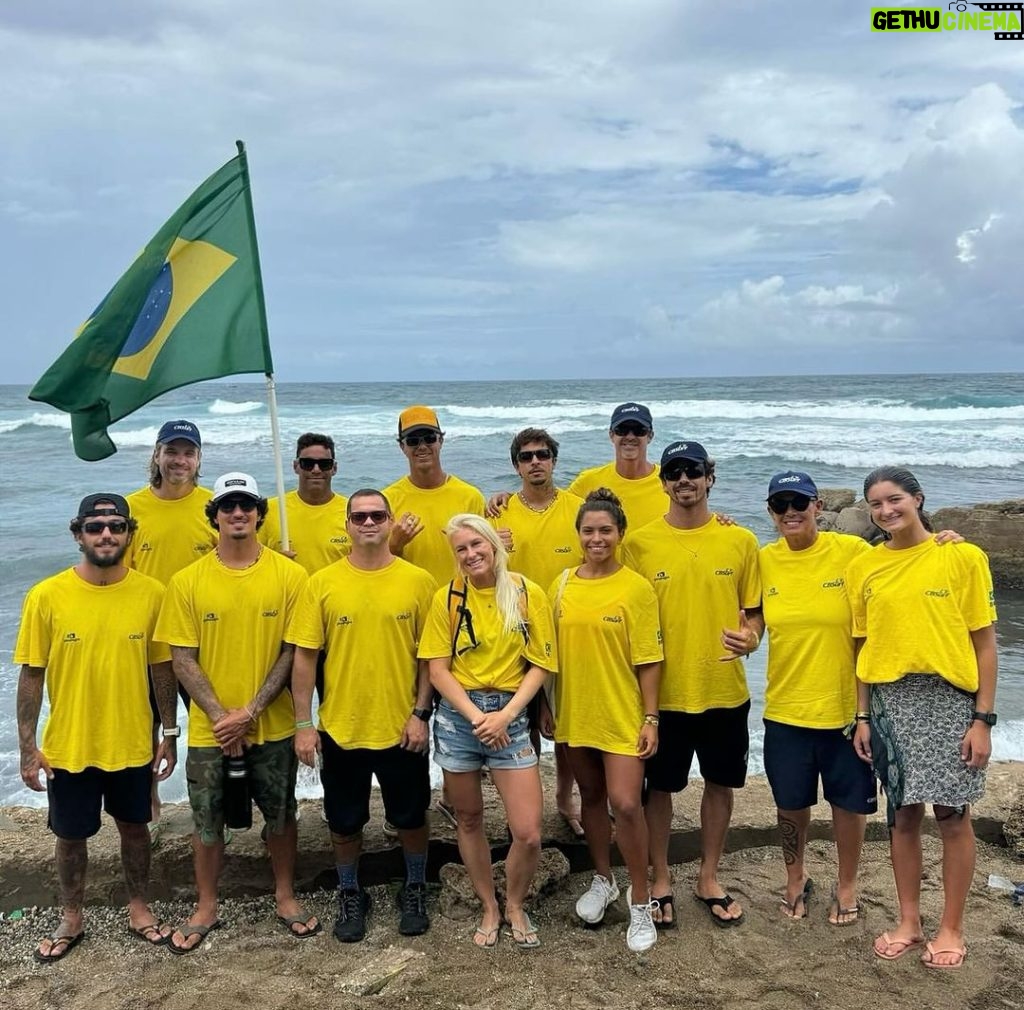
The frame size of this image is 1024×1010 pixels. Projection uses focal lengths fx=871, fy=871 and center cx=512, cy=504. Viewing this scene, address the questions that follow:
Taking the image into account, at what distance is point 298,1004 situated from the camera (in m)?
3.74

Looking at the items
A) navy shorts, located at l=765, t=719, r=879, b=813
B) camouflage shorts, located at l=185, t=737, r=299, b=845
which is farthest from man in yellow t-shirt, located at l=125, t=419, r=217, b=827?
Result: navy shorts, located at l=765, t=719, r=879, b=813

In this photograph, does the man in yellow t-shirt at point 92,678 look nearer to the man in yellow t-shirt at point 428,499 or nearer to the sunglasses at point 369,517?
the sunglasses at point 369,517

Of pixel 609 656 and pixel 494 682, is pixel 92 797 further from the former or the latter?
pixel 609 656

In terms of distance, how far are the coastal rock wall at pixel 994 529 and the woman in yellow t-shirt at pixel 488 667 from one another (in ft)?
29.3

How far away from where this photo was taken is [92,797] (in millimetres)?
4035

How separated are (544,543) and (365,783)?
4.94 feet

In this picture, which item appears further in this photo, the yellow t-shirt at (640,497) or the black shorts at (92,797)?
the yellow t-shirt at (640,497)

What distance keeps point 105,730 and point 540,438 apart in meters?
2.52

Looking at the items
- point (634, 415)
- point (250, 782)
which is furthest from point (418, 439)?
point (250, 782)

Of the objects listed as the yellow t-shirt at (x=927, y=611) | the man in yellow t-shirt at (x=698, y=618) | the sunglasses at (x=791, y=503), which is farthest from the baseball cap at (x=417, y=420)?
the yellow t-shirt at (x=927, y=611)

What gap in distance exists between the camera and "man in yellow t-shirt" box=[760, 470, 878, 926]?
13.0 feet

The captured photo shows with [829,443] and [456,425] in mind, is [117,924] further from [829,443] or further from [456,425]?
[456,425]

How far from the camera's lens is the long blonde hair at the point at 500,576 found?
155 inches

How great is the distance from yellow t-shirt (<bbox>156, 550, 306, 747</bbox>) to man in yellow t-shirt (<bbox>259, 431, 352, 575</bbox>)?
76 cm
